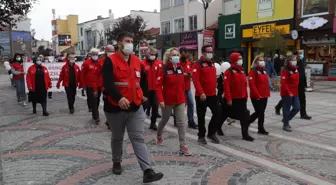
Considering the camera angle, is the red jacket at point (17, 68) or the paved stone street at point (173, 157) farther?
the red jacket at point (17, 68)

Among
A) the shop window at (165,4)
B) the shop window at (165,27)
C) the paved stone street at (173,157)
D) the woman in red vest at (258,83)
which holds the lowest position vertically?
the paved stone street at (173,157)

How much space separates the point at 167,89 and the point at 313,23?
52.8 feet

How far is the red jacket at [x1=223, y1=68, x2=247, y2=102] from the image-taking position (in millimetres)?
5977

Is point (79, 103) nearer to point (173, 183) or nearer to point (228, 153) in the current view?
point (228, 153)

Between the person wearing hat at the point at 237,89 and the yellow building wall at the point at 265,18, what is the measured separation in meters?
15.9

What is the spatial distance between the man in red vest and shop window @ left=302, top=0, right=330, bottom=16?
17.4 metres

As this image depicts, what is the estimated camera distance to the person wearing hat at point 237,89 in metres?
5.97

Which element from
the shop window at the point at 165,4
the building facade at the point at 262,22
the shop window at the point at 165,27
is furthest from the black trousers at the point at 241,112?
the shop window at the point at 165,4

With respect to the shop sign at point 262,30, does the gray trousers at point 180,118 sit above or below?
below

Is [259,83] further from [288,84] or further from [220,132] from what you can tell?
[220,132]

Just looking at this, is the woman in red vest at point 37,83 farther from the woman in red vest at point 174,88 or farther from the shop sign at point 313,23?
the shop sign at point 313,23

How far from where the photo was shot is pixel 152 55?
7.65m

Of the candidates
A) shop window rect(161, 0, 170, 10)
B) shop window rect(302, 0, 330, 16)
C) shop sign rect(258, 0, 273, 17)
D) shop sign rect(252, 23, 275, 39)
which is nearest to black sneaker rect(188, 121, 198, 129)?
shop window rect(302, 0, 330, 16)

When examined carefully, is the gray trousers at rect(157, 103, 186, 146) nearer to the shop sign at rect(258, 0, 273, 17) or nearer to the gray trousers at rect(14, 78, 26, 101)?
the gray trousers at rect(14, 78, 26, 101)
